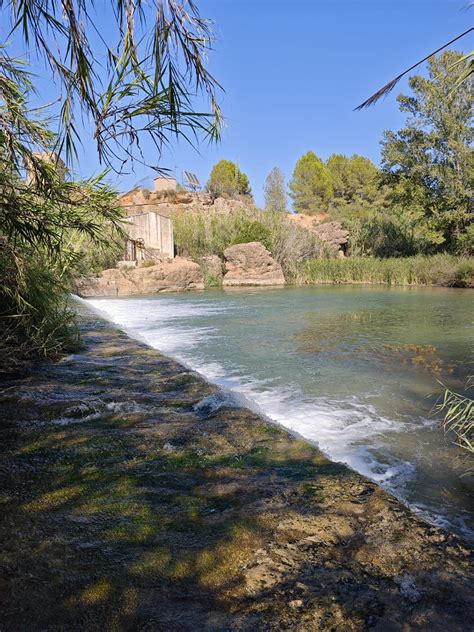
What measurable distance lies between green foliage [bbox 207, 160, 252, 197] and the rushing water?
129 ft

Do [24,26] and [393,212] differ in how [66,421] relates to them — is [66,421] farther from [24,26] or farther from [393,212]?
[393,212]

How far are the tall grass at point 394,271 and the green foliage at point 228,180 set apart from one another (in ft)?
84.7

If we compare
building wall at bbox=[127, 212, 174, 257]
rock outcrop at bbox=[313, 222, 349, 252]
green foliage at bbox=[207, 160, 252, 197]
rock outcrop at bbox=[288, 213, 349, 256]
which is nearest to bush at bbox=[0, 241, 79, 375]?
building wall at bbox=[127, 212, 174, 257]

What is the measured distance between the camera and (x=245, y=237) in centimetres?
2719

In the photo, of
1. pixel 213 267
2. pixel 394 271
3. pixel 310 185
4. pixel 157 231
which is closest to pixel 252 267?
pixel 213 267

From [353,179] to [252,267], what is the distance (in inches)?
1162

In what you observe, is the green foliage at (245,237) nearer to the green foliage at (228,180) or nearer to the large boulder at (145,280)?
the large boulder at (145,280)

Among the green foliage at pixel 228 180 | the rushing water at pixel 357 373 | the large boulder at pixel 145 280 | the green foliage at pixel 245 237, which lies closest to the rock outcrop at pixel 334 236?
the green foliage at pixel 245 237

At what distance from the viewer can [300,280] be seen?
26.1 metres

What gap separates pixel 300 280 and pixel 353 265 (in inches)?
118

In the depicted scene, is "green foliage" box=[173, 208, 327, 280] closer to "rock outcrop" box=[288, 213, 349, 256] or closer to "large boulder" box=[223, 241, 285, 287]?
"rock outcrop" box=[288, 213, 349, 256]

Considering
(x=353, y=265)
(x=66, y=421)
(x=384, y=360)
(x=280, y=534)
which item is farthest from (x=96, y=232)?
(x=353, y=265)

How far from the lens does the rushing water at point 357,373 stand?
2.93 meters

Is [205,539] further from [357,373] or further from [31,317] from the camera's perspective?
[357,373]
